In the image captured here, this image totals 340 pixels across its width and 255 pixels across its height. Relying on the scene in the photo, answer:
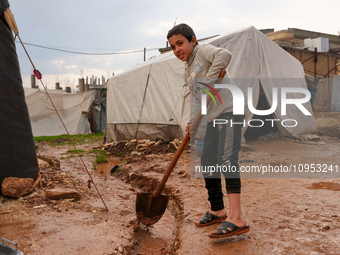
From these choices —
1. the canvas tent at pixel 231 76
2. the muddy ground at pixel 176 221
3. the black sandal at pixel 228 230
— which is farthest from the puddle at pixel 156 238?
the canvas tent at pixel 231 76

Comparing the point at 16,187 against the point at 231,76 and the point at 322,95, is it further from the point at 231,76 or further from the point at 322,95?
the point at 322,95

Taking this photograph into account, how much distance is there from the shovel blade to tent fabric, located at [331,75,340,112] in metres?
12.2

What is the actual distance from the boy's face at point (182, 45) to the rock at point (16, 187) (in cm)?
237

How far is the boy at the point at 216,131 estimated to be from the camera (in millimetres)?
2209

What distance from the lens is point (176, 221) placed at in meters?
3.31

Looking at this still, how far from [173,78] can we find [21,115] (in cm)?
551

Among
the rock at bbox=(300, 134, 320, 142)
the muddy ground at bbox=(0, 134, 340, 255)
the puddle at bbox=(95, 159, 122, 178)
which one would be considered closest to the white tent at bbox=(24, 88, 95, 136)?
the puddle at bbox=(95, 159, 122, 178)

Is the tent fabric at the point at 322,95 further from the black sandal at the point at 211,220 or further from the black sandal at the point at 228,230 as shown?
the black sandal at the point at 228,230

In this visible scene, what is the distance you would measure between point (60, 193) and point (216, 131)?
211 centimetres

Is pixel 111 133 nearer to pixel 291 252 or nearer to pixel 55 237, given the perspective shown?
pixel 55 237

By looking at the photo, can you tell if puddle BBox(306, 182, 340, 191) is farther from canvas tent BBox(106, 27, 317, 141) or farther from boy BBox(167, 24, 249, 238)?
canvas tent BBox(106, 27, 317, 141)

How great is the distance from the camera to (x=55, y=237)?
94.8 inches

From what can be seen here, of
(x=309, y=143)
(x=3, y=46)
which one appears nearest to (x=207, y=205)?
(x=3, y=46)

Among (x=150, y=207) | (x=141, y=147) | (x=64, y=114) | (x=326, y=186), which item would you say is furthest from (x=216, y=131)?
(x=64, y=114)
